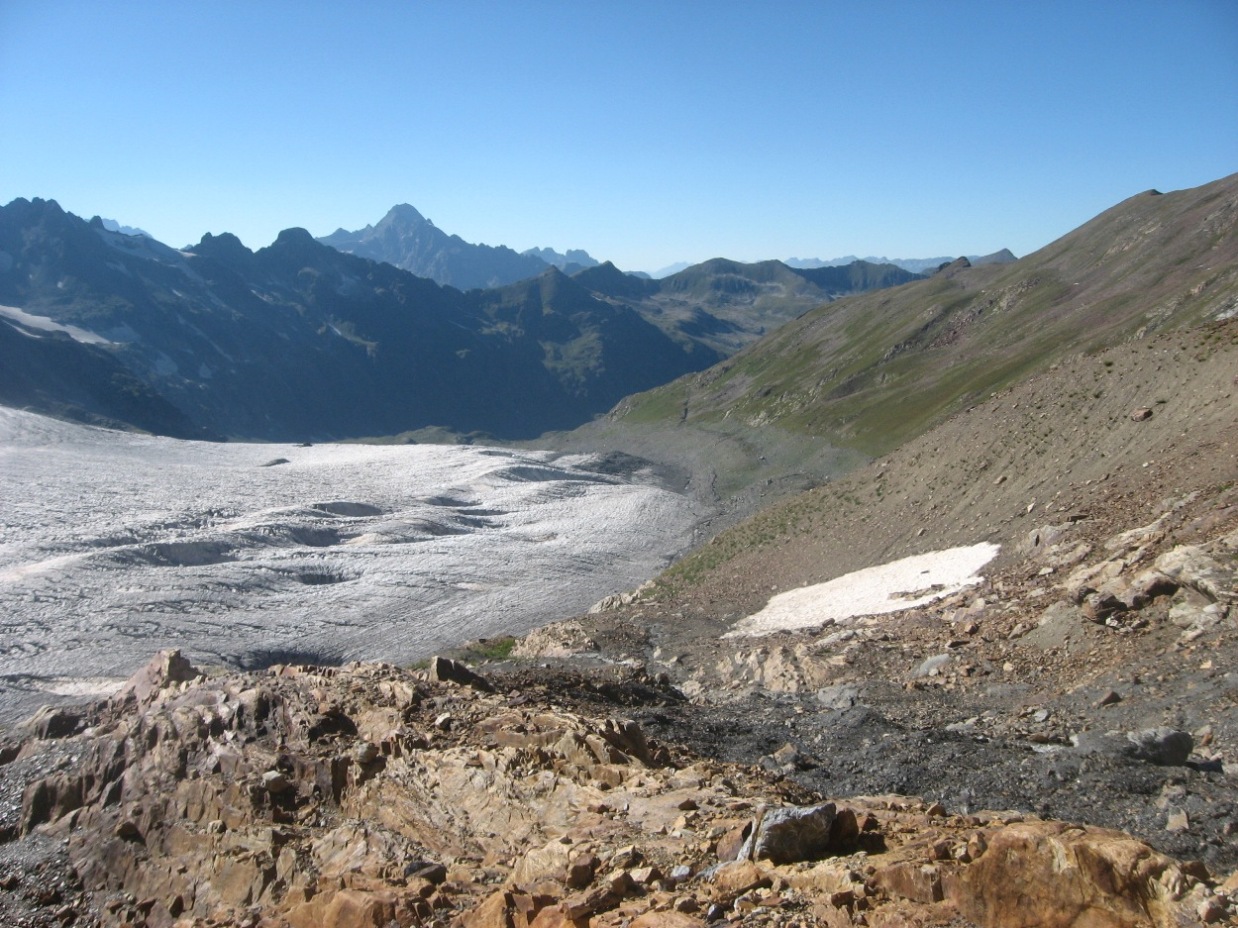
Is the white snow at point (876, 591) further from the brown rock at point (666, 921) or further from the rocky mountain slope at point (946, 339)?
the rocky mountain slope at point (946, 339)

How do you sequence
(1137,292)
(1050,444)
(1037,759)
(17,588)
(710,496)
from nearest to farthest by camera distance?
1. (1037,759)
2. (1050,444)
3. (17,588)
4. (1137,292)
5. (710,496)

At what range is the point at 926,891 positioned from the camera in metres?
8.42

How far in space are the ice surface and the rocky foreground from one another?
25.2 metres

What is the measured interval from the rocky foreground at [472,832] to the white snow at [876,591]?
10562mm

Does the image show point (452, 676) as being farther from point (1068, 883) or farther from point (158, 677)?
point (1068, 883)

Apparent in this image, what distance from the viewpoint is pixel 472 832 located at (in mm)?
12852

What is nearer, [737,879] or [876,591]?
[737,879]

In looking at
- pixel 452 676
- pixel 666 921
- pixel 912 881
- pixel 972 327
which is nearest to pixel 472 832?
pixel 666 921

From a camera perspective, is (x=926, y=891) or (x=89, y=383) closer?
(x=926, y=891)

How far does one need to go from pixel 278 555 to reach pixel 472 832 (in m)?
55.8

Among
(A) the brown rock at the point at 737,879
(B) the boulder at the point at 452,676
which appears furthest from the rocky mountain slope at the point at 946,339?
(A) the brown rock at the point at 737,879

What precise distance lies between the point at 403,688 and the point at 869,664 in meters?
11.4

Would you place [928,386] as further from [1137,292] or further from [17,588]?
[17,588]

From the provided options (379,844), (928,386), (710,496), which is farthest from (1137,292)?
(379,844)
